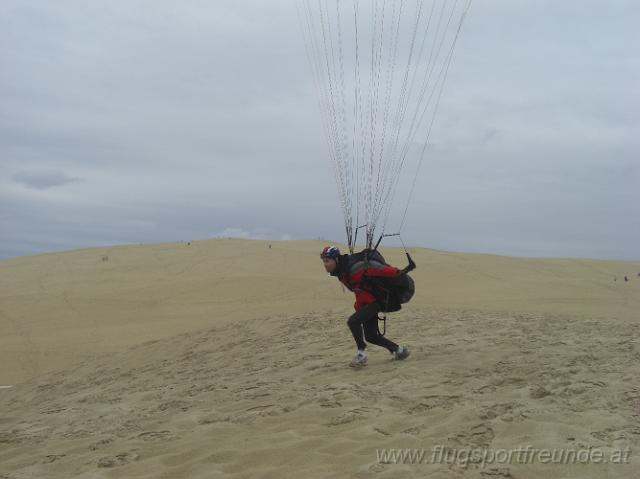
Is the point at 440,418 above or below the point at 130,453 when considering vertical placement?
above

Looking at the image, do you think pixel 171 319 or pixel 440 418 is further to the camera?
pixel 171 319

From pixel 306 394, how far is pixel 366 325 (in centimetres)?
145

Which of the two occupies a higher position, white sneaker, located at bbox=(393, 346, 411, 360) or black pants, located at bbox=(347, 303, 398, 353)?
black pants, located at bbox=(347, 303, 398, 353)

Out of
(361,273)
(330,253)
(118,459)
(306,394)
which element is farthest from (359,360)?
(118,459)

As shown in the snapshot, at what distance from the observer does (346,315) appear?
11258mm

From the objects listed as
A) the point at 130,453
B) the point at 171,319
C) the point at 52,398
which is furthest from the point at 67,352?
the point at 130,453

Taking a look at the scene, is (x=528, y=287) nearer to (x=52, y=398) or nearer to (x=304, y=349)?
(x=304, y=349)

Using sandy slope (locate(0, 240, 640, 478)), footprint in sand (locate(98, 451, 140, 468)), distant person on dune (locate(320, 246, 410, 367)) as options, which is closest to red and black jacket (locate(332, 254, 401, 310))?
distant person on dune (locate(320, 246, 410, 367))

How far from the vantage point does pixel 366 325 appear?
6.98 metres

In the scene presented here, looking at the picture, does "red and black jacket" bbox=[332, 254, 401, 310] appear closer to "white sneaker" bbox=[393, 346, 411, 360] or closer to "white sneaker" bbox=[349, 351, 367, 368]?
"white sneaker" bbox=[349, 351, 367, 368]

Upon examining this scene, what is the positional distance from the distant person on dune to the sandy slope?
0.24 metres

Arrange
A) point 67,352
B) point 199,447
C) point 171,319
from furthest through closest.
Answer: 1. point 171,319
2. point 67,352
3. point 199,447

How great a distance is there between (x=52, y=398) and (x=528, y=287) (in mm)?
16165

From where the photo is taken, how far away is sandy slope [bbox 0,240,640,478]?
4.16m
